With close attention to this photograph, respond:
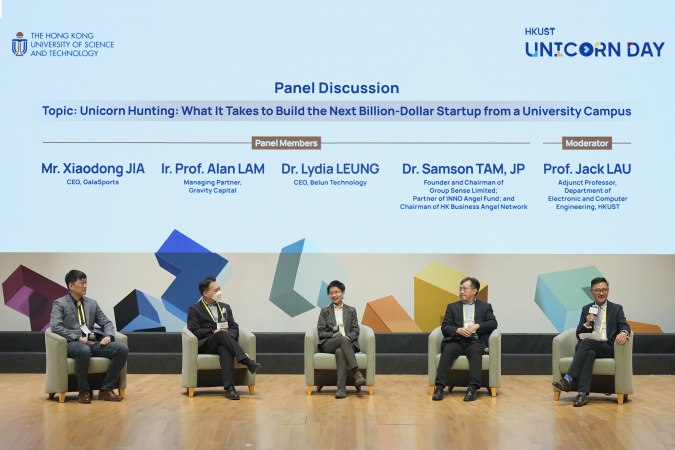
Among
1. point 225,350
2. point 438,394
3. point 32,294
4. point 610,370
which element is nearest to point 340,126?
point 225,350

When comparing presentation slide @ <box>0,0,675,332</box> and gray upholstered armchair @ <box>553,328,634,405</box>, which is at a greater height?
presentation slide @ <box>0,0,675,332</box>

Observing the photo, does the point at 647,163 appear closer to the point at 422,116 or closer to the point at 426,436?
the point at 422,116

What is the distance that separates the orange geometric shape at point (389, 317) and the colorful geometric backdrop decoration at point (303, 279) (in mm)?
282

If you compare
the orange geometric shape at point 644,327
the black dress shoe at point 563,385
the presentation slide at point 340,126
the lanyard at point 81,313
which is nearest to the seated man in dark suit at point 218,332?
the lanyard at point 81,313

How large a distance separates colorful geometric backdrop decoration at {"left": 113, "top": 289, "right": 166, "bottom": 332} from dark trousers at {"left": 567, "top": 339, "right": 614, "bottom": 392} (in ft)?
13.8

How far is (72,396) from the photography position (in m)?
6.39

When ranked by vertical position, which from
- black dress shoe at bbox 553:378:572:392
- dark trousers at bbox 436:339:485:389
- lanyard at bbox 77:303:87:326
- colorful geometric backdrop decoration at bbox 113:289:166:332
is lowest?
black dress shoe at bbox 553:378:572:392

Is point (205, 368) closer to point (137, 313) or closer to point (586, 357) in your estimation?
point (137, 313)

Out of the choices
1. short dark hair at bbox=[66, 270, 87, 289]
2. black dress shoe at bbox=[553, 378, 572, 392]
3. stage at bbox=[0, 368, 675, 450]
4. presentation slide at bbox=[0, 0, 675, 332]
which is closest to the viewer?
stage at bbox=[0, 368, 675, 450]

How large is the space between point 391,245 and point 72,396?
3.15m

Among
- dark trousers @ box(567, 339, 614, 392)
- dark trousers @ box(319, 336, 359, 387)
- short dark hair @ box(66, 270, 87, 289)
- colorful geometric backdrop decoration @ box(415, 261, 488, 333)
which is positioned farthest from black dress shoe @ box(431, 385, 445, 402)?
short dark hair @ box(66, 270, 87, 289)

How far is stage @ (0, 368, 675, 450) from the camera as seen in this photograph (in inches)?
185

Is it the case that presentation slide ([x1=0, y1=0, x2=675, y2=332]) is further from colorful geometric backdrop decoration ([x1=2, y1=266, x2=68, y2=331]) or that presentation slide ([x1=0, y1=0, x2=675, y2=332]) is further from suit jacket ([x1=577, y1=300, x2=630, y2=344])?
suit jacket ([x1=577, y1=300, x2=630, y2=344])

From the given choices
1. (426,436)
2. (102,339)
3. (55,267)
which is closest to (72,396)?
(102,339)
